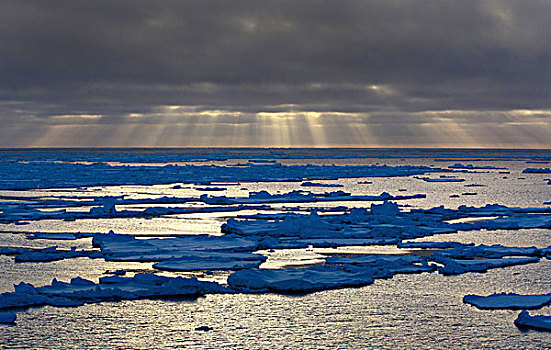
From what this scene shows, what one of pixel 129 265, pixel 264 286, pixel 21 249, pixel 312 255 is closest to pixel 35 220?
pixel 21 249

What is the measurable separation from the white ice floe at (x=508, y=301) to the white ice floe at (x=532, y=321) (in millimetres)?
717

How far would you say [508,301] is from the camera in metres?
9.34

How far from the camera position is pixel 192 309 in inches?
360

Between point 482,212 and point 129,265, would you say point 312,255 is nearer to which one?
point 129,265

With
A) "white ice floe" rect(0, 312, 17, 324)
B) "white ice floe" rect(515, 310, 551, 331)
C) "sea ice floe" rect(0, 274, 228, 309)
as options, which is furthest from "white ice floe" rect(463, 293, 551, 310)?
"white ice floe" rect(0, 312, 17, 324)

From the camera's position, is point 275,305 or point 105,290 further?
point 105,290

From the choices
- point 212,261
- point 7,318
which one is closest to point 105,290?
point 7,318

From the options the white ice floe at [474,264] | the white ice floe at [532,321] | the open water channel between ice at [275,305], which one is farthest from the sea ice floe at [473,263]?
the white ice floe at [532,321]

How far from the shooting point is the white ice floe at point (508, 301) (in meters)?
9.18

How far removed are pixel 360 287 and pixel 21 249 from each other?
21.8ft

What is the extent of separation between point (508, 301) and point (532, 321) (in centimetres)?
100

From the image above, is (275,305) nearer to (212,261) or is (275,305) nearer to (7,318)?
(212,261)

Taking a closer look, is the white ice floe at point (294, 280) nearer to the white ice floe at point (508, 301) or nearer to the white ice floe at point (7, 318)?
the white ice floe at point (508, 301)

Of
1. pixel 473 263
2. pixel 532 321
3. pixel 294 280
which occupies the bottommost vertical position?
pixel 532 321
